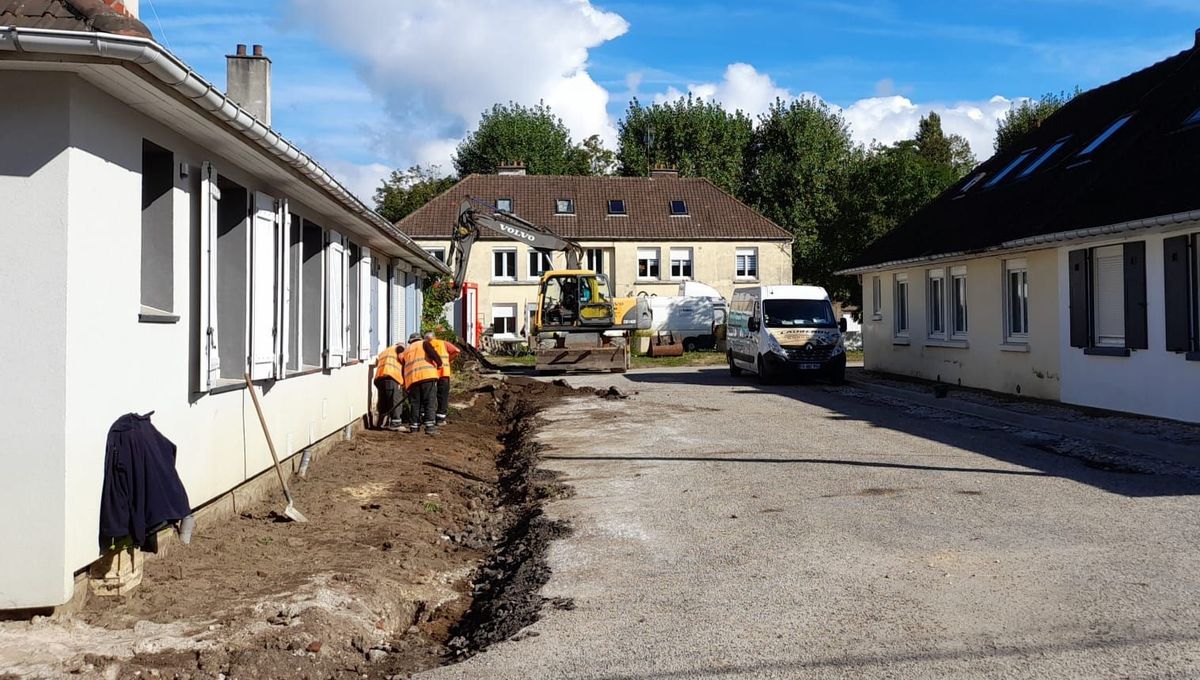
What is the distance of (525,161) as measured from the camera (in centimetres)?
6581

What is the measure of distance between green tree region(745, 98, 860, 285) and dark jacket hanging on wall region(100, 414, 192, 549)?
5422cm

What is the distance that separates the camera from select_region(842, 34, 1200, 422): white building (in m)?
14.7

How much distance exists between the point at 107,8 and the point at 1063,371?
16185 millimetres

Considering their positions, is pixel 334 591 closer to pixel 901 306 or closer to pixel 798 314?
pixel 798 314

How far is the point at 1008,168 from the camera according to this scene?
24.4 metres

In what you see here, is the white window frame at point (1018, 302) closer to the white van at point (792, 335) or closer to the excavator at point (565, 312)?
the white van at point (792, 335)

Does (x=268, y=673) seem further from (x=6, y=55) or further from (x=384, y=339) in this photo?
(x=384, y=339)

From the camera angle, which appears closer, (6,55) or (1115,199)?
(6,55)

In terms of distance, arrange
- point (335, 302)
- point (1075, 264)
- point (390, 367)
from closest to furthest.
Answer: point (335, 302) → point (390, 367) → point (1075, 264)

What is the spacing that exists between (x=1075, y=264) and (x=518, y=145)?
170ft

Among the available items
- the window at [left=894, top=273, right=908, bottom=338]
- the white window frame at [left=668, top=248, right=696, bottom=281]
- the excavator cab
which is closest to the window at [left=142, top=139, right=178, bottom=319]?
the window at [left=894, top=273, right=908, bottom=338]

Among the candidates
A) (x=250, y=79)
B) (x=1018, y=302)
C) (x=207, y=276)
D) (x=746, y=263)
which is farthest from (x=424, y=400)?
(x=746, y=263)

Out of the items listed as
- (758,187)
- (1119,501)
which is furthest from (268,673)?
(758,187)

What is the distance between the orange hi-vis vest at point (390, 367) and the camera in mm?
16234
